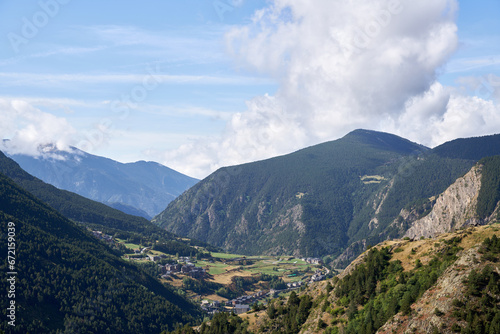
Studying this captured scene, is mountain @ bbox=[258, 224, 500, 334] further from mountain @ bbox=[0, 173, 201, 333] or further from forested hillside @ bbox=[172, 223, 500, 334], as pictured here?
mountain @ bbox=[0, 173, 201, 333]

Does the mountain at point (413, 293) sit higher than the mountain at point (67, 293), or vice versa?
the mountain at point (413, 293)

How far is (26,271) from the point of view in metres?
159

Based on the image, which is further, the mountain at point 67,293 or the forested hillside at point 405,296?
the mountain at point 67,293

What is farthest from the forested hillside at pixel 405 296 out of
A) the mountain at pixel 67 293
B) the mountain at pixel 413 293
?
the mountain at pixel 67 293

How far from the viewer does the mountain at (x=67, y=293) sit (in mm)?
140375

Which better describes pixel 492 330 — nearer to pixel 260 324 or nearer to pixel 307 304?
pixel 307 304

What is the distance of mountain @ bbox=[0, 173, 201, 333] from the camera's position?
14038cm

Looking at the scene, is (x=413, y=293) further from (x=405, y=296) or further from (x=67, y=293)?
(x=67, y=293)

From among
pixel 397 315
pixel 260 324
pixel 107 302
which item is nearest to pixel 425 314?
pixel 397 315

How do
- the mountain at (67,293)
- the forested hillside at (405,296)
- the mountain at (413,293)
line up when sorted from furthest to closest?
1. the mountain at (67,293)
2. the forested hillside at (405,296)
3. the mountain at (413,293)

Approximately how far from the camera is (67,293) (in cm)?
15900

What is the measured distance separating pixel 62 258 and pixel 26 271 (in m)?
22.8

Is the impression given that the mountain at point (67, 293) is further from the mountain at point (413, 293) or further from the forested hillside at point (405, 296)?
the mountain at point (413, 293)

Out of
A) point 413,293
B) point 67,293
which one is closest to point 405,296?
point 413,293
